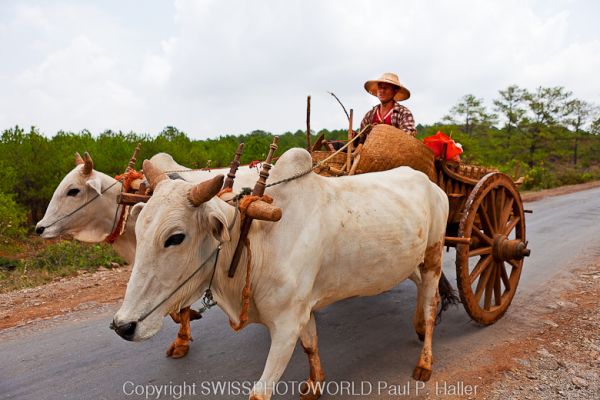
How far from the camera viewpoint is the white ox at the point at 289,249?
2295 mm

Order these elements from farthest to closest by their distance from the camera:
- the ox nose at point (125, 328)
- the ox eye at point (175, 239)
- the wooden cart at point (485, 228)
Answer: the wooden cart at point (485, 228)
the ox eye at point (175, 239)
the ox nose at point (125, 328)

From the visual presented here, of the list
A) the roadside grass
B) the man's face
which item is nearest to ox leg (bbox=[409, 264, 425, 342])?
the man's face

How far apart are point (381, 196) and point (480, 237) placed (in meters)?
1.72

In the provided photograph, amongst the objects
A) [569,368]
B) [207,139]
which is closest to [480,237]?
[569,368]

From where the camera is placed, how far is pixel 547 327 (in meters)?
4.49

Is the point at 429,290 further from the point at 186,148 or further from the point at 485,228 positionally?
the point at 186,148

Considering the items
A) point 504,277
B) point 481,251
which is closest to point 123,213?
point 481,251

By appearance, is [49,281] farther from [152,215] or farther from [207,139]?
[207,139]

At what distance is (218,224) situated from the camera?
237 cm

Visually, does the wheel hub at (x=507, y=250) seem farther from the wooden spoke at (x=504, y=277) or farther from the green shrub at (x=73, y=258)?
the green shrub at (x=73, y=258)

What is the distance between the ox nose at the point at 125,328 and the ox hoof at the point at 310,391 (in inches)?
58.0

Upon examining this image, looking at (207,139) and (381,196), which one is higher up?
(207,139)

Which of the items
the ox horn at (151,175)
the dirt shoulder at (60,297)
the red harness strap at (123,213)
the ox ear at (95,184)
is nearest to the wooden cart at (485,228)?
the ox horn at (151,175)

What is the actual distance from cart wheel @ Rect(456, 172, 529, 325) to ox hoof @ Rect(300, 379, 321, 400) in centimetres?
167
